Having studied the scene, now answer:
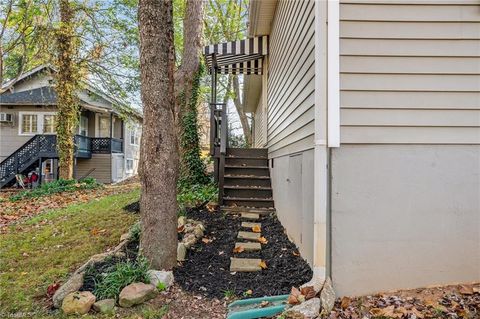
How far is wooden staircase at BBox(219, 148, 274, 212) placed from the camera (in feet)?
23.0

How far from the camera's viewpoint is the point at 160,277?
3559 millimetres

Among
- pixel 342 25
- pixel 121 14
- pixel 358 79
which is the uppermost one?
pixel 121 14

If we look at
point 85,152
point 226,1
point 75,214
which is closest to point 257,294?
point 75,214

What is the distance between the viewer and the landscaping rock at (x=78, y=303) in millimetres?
3092

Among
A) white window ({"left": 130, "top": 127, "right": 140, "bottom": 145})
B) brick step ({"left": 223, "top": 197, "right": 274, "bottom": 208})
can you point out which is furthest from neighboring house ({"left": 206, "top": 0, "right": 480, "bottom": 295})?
white window ({"left": 130, "top": 127, "right": 140, "bottom": 145})

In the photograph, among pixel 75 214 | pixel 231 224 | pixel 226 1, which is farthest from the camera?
pixel 226 1

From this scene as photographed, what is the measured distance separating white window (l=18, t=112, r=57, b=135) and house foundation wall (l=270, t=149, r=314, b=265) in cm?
1512

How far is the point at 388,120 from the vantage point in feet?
10.7

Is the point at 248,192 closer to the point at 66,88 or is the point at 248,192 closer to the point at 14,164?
the point at 66,88

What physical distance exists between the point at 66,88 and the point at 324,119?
42.4 ft

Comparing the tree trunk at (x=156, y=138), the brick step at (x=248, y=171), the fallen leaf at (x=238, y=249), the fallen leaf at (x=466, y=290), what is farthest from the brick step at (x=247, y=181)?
the fallen leaf at (x=466, y=290)

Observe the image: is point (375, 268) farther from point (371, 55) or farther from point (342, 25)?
point (342, 25)

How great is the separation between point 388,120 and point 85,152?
16904 mm

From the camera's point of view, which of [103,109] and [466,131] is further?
[103,109]
